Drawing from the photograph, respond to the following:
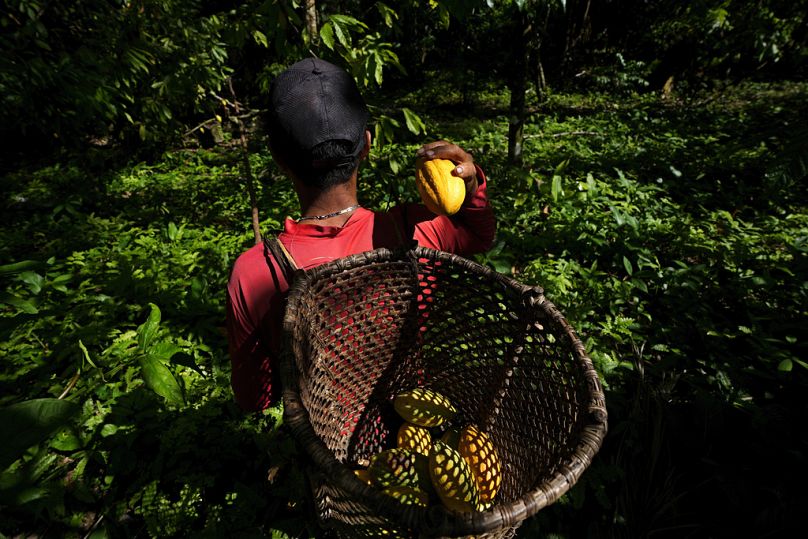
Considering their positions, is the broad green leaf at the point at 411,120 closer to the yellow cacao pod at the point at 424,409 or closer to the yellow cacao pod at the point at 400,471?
the yellow cacao pod at the point at 424,409

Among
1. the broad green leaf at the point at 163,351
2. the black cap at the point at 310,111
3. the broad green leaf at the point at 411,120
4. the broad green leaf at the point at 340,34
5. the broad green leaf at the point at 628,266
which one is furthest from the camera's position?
the broad green leaf at the point at 628,266

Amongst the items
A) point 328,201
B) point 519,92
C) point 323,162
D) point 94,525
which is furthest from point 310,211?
point 519,92

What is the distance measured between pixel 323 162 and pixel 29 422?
832 millimetres

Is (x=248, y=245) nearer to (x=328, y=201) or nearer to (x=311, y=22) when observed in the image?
(x=311, y=22)

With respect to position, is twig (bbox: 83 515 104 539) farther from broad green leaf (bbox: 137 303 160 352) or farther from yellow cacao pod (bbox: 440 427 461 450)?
yellow cacao pod (bbox: 440 427 461 450)

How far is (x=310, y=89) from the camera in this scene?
108 centimetres

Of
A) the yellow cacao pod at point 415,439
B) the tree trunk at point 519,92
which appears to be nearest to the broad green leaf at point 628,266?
the tree trunk at point 519,92

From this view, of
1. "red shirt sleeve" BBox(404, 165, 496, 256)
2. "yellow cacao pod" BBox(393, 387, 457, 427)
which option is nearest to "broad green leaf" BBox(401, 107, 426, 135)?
"red shirt sleeve" BBox(404, 165, 496, 256)

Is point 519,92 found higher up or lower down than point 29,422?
lower down

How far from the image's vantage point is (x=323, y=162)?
109 cm

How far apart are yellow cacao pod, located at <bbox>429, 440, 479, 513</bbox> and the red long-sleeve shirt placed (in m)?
0.64

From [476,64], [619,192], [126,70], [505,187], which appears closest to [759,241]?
[619,192]

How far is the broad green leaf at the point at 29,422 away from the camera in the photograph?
0.57m

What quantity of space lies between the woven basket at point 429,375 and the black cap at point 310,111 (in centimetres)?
37
